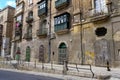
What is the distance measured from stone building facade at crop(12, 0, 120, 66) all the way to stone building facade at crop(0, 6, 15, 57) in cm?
964

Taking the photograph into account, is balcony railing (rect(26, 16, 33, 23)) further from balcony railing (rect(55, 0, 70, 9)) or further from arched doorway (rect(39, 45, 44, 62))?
balcony railing (rect(55, 0, 70, 9))

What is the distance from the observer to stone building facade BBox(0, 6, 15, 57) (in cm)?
3916

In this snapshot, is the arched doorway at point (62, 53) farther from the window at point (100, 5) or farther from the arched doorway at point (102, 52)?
the window at point (100, 5)

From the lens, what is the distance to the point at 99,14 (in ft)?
55.3

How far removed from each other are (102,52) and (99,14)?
3601mm

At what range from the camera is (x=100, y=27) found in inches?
667

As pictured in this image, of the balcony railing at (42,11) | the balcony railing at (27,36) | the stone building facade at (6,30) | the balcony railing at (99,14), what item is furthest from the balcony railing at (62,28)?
the stone building facade at (6,30)

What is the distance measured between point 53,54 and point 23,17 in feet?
39.3

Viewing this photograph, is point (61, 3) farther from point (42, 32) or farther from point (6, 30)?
point (6, 30)

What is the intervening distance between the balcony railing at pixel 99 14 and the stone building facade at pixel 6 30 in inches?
1030

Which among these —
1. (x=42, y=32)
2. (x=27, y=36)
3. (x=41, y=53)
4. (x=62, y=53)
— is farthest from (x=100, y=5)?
(x=27, y=36)

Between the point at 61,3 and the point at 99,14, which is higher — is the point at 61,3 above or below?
above

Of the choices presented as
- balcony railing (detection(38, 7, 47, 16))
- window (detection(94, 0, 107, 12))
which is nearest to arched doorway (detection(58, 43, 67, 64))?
balcony railing (detection(38, 7, 47, 16))

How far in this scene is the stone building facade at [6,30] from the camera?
39.2m
